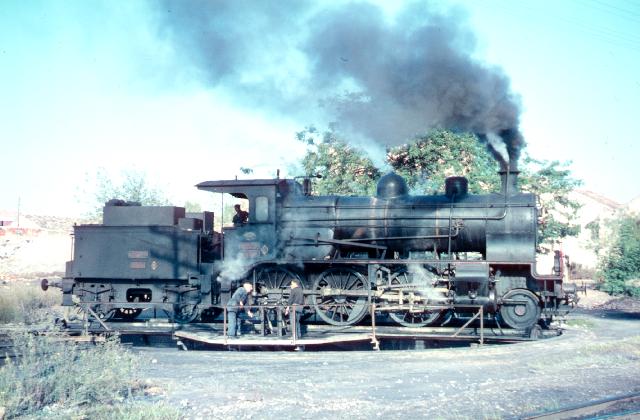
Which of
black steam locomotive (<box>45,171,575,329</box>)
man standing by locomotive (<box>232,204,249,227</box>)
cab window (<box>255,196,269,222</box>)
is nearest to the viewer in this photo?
black steam locomotive (<box>45,171,575,329</box>)

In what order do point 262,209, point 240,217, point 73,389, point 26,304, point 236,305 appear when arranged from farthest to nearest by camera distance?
point 26,304 → point 240,217 → point 262,209 → point 236,305 → point 73,389

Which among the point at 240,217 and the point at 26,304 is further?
the point at 26,304

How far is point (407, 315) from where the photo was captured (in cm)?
1217

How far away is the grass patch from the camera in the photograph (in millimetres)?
15664

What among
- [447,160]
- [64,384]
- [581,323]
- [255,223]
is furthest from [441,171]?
[64,384]

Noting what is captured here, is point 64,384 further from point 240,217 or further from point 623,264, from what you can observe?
A: point 623,264

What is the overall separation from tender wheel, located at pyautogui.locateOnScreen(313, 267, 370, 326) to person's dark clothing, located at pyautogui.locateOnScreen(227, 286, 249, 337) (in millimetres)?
1453

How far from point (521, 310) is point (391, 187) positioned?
140 inches

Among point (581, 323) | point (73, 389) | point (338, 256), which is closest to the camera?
point (73, 389)

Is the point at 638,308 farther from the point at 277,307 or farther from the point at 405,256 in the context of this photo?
the point at 277,307

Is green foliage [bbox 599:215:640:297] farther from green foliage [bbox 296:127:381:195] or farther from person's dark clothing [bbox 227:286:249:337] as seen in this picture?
person's dark clothing [bbox 227:286:249:337]

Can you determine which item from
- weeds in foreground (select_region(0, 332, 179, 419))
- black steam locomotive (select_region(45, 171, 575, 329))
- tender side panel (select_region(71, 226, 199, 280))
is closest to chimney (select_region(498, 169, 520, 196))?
black steam locomotive (select_region(45, 171, 575, 329))

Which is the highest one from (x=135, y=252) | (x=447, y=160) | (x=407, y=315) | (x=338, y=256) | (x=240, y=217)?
(x=447, y=160)

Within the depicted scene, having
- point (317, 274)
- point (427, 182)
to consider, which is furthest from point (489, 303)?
point (427, 182)
